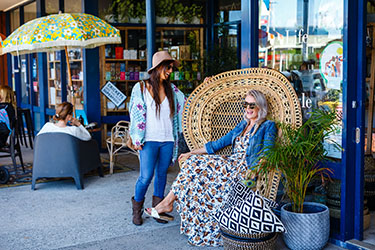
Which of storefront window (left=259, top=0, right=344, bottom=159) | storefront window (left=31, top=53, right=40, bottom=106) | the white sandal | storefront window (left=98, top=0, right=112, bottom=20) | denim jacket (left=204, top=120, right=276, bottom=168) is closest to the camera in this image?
denim jacket (left=204, top=120, right=276, bottom=168)

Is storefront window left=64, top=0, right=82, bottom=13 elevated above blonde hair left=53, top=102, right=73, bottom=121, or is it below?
above

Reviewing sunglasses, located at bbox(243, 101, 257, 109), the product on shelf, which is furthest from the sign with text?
sunglasses, located at bbox(243, 101, 257, 109)

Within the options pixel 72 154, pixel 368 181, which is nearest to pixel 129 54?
pixel 72 154

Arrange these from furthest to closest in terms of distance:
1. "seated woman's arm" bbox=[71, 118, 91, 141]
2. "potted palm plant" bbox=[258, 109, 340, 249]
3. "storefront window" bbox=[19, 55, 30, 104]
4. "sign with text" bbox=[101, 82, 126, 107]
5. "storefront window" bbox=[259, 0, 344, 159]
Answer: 1. "storefront window" bbox=[19, 55, 30, 104]
2. "sign with text" bbox=[101, 82, 126, 107]
3. "seated woman's arm" bbox=[71, 118, 91, 141]
4. "storefront window" bbox=[259, 0, 344, 159]
5. "potted palm plant" bbox=[258, 109, 340, 249]

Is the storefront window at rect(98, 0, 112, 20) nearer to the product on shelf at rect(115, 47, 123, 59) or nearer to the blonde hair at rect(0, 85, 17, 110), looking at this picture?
the product on shelf at rect(115, 47, 123, 59)

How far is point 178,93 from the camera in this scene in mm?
4852

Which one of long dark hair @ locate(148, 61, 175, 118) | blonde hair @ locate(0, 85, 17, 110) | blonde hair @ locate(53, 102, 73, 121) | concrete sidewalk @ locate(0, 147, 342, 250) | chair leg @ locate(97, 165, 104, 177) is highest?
long dark hair @ locate(148, 61, 175, 118)

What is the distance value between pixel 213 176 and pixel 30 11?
8.33 m

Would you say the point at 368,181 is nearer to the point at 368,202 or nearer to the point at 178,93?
the point at 368,202

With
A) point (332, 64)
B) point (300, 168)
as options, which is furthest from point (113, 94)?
point (300, 168)

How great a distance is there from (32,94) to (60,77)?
1881mm

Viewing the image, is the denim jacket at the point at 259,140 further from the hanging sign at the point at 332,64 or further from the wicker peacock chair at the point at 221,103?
the hanging sign at the point at 332,64

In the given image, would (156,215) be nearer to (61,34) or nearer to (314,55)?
(314,55)

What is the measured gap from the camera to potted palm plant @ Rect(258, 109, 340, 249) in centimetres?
384
